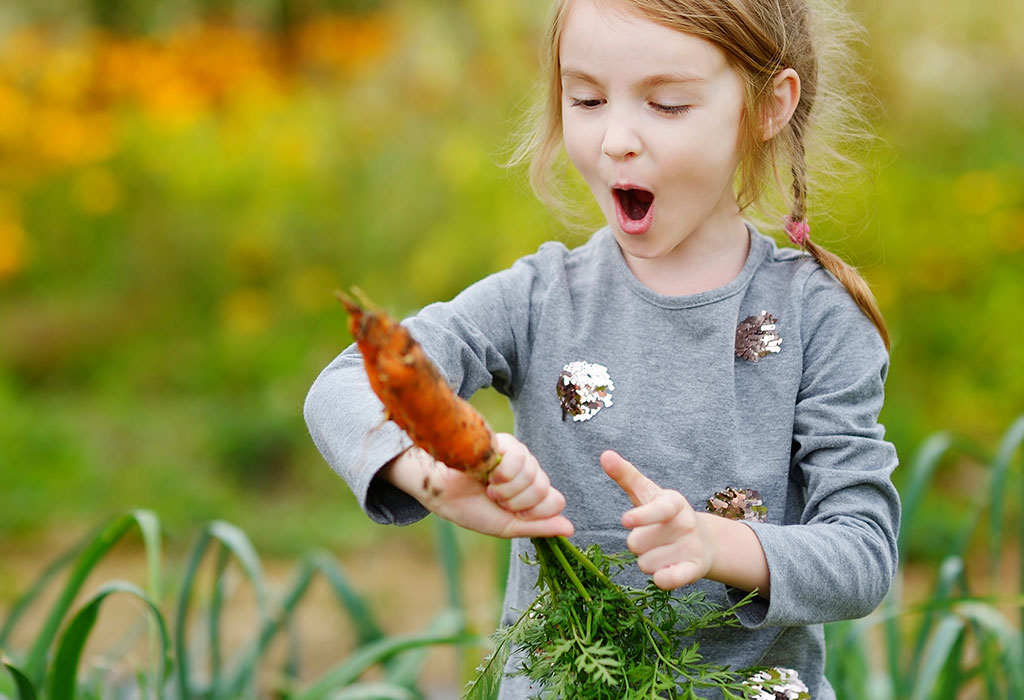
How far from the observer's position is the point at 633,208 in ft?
4.41

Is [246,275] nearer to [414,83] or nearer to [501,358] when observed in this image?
[414,83]

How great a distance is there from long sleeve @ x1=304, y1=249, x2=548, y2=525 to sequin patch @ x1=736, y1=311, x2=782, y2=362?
0.25 metres

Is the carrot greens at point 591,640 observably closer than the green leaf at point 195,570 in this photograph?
Yes

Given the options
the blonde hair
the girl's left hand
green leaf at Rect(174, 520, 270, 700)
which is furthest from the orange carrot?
green leaf at Rect(174, 520, 270, 700)

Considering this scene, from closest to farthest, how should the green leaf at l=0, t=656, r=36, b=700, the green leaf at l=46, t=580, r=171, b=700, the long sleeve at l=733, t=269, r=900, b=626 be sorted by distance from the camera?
the long sleeve at l=733, t=269, r=900, b=626 < the green leaf at l=0, t=656, r=36, b=700 < the green leaf at l=46, t=580, r=171, b=700

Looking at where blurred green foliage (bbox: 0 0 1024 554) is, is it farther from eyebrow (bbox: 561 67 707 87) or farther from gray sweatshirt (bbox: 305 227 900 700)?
eyebrow (bbox: 561 67 707 87)

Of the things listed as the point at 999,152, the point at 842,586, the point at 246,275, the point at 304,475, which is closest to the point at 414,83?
the point at 246,275

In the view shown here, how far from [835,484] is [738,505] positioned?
11 cm

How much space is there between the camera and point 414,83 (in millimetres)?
5105

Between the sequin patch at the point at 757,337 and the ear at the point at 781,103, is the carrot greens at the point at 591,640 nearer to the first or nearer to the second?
the sequin patch at the point at 757,337

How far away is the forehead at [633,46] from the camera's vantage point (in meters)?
1.25

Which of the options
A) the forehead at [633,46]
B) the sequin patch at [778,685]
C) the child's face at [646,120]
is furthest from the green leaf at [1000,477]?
the forehead at [633,46]

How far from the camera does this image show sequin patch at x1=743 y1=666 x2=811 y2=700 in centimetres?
127

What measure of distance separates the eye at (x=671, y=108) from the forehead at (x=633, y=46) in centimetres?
3
